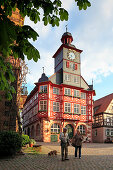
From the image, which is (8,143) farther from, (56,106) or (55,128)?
(56,106)

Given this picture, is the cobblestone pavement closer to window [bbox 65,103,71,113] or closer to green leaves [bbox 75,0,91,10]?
green leaves [bbox 75,0,91,10]

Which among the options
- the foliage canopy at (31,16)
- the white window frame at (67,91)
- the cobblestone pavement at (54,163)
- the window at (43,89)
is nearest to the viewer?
the foliage canopy at (31,16)

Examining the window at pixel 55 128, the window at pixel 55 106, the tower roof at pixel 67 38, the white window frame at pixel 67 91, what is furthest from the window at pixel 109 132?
the tower roof at pixel 67 38

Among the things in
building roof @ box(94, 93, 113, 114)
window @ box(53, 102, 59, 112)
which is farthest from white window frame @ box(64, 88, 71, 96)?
building roof @ box(94, 93, 113, 114)

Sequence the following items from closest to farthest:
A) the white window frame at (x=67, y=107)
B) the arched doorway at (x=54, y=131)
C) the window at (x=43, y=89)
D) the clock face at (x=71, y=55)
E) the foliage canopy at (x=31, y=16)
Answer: the foliage canopy at (x=31, y=16) < the arched doorway at (x=54, y=131) < the window at (x=43, y=89) < the white window frame at (x=67, y=107) < the clock face at (x=71, y=55)

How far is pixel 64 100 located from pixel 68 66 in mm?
5912

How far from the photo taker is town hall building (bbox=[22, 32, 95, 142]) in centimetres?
2969

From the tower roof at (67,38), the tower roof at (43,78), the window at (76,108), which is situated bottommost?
the window at (76,108)

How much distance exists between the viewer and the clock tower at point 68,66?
32356 mm

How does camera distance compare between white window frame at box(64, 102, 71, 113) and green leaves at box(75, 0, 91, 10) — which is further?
white window frame at box(64, 102, 71, 113)

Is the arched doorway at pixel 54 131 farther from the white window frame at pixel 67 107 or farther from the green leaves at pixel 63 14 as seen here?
the green leaves at pixel 63 14

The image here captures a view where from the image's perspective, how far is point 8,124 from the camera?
520 inches

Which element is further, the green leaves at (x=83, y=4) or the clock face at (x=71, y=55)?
the clock face at (x=71, y=55)

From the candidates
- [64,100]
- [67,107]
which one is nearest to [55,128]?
[67,107]
